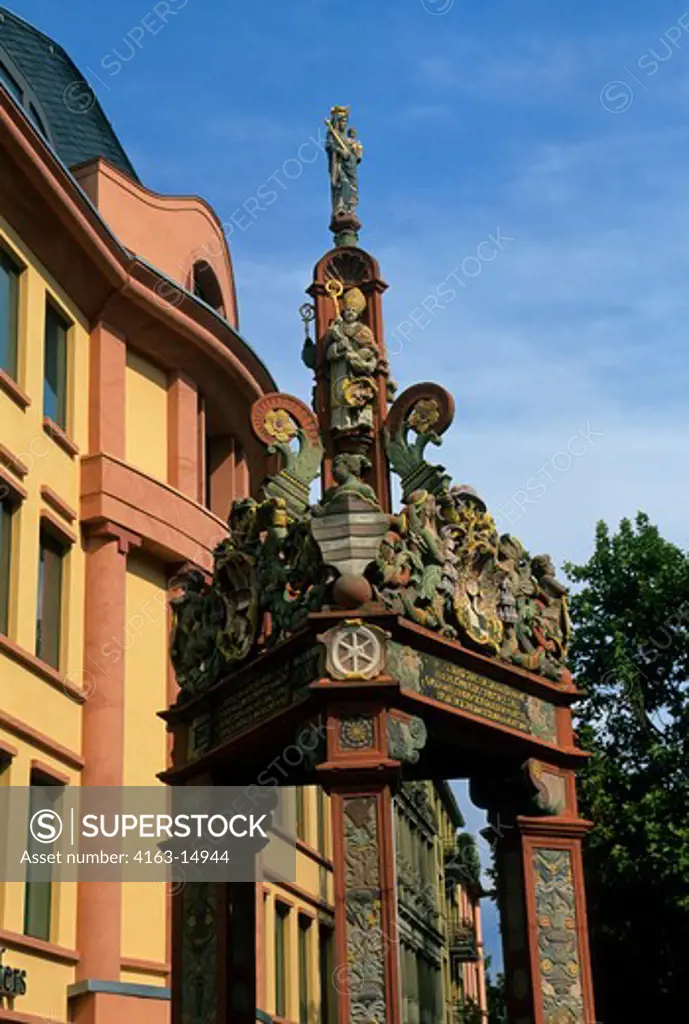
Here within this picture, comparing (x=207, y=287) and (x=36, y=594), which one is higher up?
(x=207, y=287)

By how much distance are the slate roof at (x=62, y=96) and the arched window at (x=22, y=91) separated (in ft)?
1.84

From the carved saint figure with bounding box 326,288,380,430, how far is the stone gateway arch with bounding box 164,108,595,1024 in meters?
0.02

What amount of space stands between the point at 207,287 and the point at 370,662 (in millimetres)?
19220

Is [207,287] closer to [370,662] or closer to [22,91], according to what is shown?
[22,91]

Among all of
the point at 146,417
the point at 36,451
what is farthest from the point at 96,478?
the point at 146,417

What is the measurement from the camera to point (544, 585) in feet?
49.6

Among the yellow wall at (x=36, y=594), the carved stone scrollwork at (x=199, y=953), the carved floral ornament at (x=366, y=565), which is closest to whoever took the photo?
the carved floral ornament at (x=366, y=565)

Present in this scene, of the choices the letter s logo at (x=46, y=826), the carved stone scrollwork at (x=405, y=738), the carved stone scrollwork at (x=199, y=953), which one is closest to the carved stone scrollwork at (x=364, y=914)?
the carved stone scrollwork at (x=405, y=738)

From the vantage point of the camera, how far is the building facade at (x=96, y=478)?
22.2 meters

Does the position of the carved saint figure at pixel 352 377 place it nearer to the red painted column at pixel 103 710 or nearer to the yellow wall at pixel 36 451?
the yellow wall at pixel 36 451

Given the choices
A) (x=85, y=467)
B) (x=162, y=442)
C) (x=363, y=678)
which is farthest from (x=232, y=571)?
(x=162, y=442)

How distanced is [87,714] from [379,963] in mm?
12419

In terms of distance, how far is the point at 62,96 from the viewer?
30219 mm

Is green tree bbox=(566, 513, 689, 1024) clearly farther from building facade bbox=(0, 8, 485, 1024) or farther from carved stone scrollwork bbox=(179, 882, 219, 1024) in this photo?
carved stone scrollwork bbox=(179, 882, 219, 1024)
